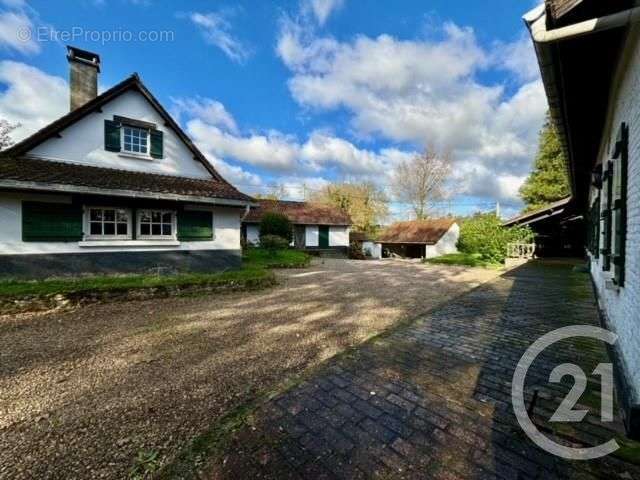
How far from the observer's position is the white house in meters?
25.2

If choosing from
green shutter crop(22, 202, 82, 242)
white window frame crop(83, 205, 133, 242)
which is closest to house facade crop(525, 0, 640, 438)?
white window frame crop(83, 205, 133, 242)

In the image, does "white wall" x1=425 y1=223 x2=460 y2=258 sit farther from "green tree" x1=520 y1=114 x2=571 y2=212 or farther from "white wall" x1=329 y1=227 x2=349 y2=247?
"white wall" x1=329 y1=227 x2=349 y2=247

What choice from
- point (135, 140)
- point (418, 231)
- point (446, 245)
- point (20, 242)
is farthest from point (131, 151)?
point (446, 245)

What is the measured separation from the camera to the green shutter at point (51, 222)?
302 inches

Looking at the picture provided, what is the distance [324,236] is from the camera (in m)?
23.9

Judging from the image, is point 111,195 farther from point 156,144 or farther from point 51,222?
point 156,144

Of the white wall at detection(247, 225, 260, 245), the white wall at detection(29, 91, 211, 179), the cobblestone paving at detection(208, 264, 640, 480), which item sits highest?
the white wall at detection(29, 91, 211, 179)

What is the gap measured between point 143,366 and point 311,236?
19825mm

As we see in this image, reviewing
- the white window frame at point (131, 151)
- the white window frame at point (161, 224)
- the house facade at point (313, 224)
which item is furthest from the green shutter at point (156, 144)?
the house facade at point (313, 224)

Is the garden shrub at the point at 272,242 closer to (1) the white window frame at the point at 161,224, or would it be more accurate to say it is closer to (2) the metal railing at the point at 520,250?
(1) the white window frame at the point at 161,224

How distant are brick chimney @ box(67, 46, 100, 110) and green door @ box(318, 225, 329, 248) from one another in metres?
16.1

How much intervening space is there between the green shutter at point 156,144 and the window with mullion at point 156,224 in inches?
87.9

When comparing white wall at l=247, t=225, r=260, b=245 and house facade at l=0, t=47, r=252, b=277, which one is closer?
house facade at l=0, t=47, r=252, b=277

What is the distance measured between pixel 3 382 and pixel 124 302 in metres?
3.58
